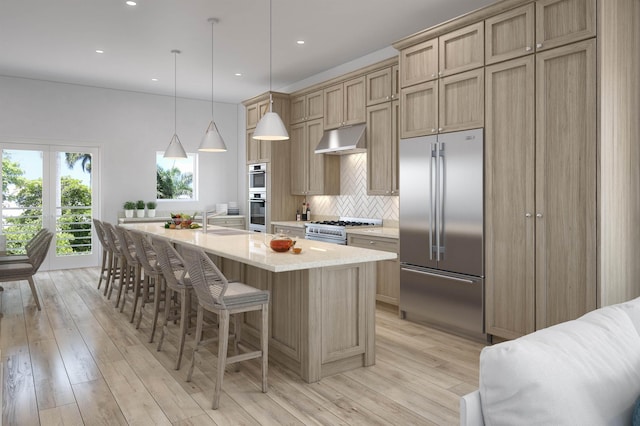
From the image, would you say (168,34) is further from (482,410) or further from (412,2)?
(482,410)

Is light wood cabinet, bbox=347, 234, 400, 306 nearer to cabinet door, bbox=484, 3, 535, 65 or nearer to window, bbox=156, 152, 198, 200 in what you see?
cabinet door, bbox=484, 3, 535, 65

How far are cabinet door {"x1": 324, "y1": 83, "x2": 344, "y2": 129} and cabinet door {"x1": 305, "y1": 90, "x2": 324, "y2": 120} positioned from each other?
13cm

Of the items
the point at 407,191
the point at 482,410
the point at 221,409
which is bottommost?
the point at 221,409

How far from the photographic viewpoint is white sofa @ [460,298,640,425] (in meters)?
1.19

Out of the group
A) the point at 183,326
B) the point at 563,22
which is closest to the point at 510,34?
the point at 563,22

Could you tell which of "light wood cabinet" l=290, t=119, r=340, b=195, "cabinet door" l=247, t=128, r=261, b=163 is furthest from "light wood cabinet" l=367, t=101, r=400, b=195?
"cabinet door" l=247, t=128, r=261, b=163

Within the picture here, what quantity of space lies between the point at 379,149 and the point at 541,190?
7.11 feet

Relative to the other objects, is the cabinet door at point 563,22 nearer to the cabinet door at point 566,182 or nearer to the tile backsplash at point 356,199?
the cabinet door at point 566,182

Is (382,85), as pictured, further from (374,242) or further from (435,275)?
(435,275)

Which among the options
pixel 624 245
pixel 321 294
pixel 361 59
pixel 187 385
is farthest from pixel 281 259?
pixel 361 59

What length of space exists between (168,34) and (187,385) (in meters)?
3.93

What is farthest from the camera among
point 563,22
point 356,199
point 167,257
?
point 356,199

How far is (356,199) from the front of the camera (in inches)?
245

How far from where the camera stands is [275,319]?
3.50m
